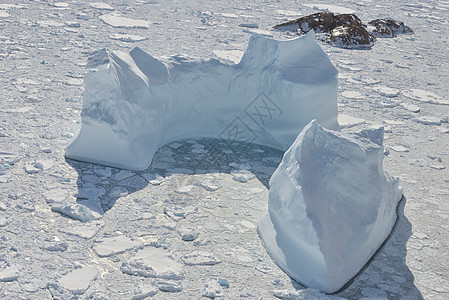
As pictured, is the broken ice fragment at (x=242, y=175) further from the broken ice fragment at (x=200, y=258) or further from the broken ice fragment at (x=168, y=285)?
the broken ice fragment at (x=168, y=285)

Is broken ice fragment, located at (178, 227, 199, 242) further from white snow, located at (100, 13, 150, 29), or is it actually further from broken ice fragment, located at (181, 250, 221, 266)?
white snow, located at (100, 13, 150, 29)

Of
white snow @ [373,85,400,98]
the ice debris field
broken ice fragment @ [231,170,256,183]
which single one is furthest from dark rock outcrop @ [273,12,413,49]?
broken ice fragment @ [231,170,256,183]

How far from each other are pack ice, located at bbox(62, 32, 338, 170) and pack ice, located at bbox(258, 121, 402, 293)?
2.93ft

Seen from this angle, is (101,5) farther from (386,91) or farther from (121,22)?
(386,91)

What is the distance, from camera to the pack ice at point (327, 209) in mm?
2793

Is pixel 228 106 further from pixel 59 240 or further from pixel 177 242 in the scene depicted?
pixel 59 240

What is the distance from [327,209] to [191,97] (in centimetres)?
156

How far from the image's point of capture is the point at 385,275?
293cm

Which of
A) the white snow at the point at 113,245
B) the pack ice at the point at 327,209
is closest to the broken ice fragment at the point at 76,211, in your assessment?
the white snow at the point at 113,245

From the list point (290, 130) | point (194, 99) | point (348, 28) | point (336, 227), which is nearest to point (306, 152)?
point (336, 227)

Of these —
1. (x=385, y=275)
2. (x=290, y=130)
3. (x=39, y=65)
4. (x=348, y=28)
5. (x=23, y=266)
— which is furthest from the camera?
(x=348, y=28)

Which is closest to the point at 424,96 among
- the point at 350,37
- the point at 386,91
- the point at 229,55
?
the point at 386,91

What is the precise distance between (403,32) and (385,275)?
5.65 metres

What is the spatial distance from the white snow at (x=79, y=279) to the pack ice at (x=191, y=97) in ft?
3.39
